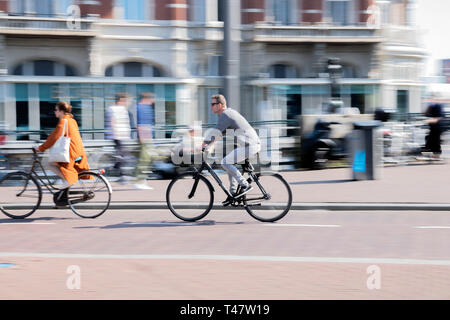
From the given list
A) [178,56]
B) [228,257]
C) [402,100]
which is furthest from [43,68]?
[228,257]

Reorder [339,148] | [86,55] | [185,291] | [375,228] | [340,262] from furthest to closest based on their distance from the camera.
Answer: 1. [86,55]
2. [339,148]
3. [375,228]
4. [340,262]
5. [185,291]

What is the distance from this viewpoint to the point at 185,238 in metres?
7.52

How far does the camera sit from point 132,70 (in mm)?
29469

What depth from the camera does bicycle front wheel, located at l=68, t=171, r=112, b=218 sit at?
902cm

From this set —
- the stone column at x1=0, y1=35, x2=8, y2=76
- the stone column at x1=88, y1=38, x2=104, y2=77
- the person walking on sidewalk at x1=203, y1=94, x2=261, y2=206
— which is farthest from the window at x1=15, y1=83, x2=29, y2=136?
the person walking on sidewalk at x1=203, y1=94, x2=261, y2=206

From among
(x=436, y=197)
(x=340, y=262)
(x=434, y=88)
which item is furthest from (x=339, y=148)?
(x=434, y=88)

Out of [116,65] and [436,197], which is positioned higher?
[116,65]

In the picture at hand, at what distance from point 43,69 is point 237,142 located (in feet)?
70.1

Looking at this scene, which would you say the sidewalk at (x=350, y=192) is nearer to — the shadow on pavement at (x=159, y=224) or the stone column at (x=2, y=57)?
the shadow on pavement at (x=159, y=224)

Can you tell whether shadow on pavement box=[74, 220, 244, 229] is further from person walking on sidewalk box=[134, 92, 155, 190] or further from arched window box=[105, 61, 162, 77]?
arched window box=[105, 61, 162, 77]

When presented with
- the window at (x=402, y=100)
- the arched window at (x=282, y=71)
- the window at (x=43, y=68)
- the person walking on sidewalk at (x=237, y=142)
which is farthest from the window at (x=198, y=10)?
the person walking on sidewalk at (x=237, y=142)

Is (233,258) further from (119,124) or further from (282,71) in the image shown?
(282,71)

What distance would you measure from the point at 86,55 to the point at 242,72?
680cm

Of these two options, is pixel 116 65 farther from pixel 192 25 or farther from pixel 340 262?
pixel 340 262
